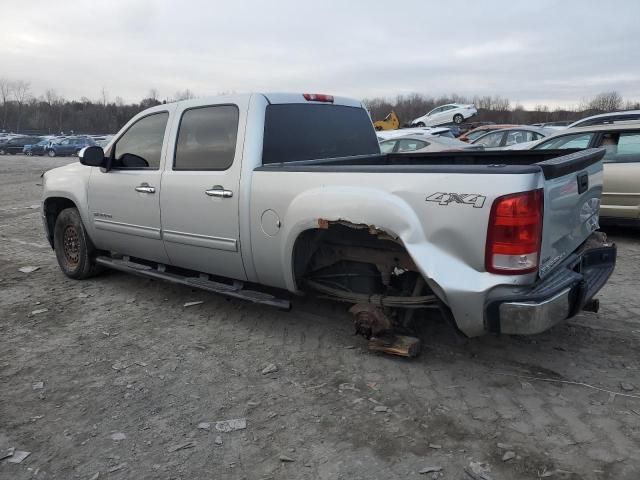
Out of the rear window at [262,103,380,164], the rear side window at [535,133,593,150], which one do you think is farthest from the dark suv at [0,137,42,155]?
the rear window at [262,103,380,164]

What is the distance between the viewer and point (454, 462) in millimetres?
2729

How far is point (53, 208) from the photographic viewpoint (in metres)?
6.28

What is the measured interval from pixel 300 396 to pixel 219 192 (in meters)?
1.73

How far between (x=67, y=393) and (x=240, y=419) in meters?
1.23

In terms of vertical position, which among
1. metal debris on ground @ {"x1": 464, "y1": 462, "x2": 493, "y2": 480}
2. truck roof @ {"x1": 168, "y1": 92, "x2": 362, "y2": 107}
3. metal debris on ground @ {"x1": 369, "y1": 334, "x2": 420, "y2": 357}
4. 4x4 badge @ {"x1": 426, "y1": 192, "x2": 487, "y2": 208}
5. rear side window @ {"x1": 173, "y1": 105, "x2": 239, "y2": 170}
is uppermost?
truck roof @ {"x1": 168, "y1": 92, "x2": 362, "y2": 107}

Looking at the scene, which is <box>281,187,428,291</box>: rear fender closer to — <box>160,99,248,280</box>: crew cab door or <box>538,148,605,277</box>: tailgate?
<box>160,99,248,280</box>: crew cab door

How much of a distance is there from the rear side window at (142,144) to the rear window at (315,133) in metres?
1.19

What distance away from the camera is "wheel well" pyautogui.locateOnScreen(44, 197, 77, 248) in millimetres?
6146

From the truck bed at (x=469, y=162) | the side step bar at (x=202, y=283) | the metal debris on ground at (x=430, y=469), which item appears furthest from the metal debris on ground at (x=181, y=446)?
the truck bed at (x=469, y=162)

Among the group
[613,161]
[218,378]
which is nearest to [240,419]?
[218,378]

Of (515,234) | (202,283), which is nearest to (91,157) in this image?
(202,283)

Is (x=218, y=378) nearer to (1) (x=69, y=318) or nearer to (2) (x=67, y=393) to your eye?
(2) (x=67, y=393)

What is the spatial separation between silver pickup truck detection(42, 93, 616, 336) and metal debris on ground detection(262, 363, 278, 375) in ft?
1.82

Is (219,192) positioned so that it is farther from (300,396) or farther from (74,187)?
(74,187)
